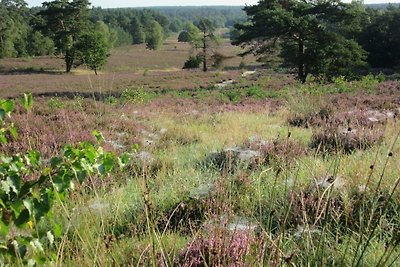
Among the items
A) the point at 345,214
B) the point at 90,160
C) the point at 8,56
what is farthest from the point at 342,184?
the point at 8,56

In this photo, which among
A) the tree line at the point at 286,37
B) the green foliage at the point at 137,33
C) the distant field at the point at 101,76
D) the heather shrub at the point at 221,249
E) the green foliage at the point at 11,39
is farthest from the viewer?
the green foliage at the point at 137,33

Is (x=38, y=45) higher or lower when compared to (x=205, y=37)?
lower

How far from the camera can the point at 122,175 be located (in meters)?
6.31

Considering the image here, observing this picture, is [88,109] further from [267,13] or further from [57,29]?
[57,29]

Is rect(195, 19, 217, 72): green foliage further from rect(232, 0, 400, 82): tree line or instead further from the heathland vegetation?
rect(232, 0, 400, 82): tree line

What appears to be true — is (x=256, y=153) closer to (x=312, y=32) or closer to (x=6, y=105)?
(x=6, y=105)

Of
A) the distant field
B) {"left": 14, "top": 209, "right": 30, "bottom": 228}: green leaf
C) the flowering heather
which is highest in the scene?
{"left": 14, "top": 209, "right": 30, "bottom": 228}: green leaf

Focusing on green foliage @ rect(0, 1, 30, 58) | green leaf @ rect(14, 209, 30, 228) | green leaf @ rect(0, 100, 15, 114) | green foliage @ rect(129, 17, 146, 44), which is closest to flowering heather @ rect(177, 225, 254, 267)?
green leaf @ rect(14, 209, 30, 228)

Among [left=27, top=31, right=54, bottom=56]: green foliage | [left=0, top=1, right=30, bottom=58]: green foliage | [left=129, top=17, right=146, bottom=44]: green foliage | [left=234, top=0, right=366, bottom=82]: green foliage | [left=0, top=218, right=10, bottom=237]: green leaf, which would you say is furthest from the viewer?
[left=129, top=17, right=146, bottom=44]: green foliage

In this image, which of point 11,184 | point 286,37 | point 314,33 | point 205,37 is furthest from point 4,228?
point 205,37

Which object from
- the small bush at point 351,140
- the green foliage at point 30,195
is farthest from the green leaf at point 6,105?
the small bush at point 351,140

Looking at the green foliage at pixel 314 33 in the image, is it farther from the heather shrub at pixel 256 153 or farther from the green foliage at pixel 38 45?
the green foliage at pixel 38 45

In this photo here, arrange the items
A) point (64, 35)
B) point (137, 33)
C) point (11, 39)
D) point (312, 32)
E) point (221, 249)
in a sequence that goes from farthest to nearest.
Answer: point (137, 33), point (11, 39), point (64, 35), point (312, 32), point (221, 249)

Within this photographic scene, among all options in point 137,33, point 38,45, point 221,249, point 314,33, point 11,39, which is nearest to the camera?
point 221,249
